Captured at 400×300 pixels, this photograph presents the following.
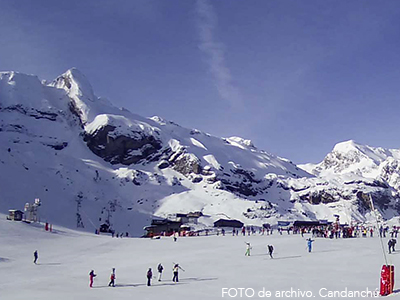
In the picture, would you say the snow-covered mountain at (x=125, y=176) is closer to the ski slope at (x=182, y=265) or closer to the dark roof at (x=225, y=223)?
the dark roof at (x=225, y=223)

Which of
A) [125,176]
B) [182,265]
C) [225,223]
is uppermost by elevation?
[125,176]

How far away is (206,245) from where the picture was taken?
49031mm

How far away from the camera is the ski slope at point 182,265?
22.8 meters

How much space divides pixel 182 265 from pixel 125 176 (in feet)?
382

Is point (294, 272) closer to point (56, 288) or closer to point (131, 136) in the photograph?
point (56, 288)

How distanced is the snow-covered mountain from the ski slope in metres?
46.2

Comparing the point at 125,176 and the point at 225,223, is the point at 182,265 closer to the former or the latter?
the point at 225,223

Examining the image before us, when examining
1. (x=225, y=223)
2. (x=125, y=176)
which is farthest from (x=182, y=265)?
(x=125, y=176)

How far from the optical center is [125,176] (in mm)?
147375

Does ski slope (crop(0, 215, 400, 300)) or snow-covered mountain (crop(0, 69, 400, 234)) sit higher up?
snow-covered mountain (crop(0, 69, 400, 234))

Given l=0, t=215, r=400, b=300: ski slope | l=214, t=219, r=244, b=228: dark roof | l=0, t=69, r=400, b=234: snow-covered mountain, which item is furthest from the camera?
l=0, t=69, r=400, b=234: snow-covered mountain

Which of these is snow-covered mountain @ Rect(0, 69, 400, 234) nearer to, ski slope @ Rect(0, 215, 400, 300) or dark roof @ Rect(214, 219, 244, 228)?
dark roof @ Rect(214, 219, 244, 228)

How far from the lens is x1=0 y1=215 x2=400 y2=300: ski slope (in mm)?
22780

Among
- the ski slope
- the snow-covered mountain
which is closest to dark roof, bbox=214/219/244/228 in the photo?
the snow-covered mountain
